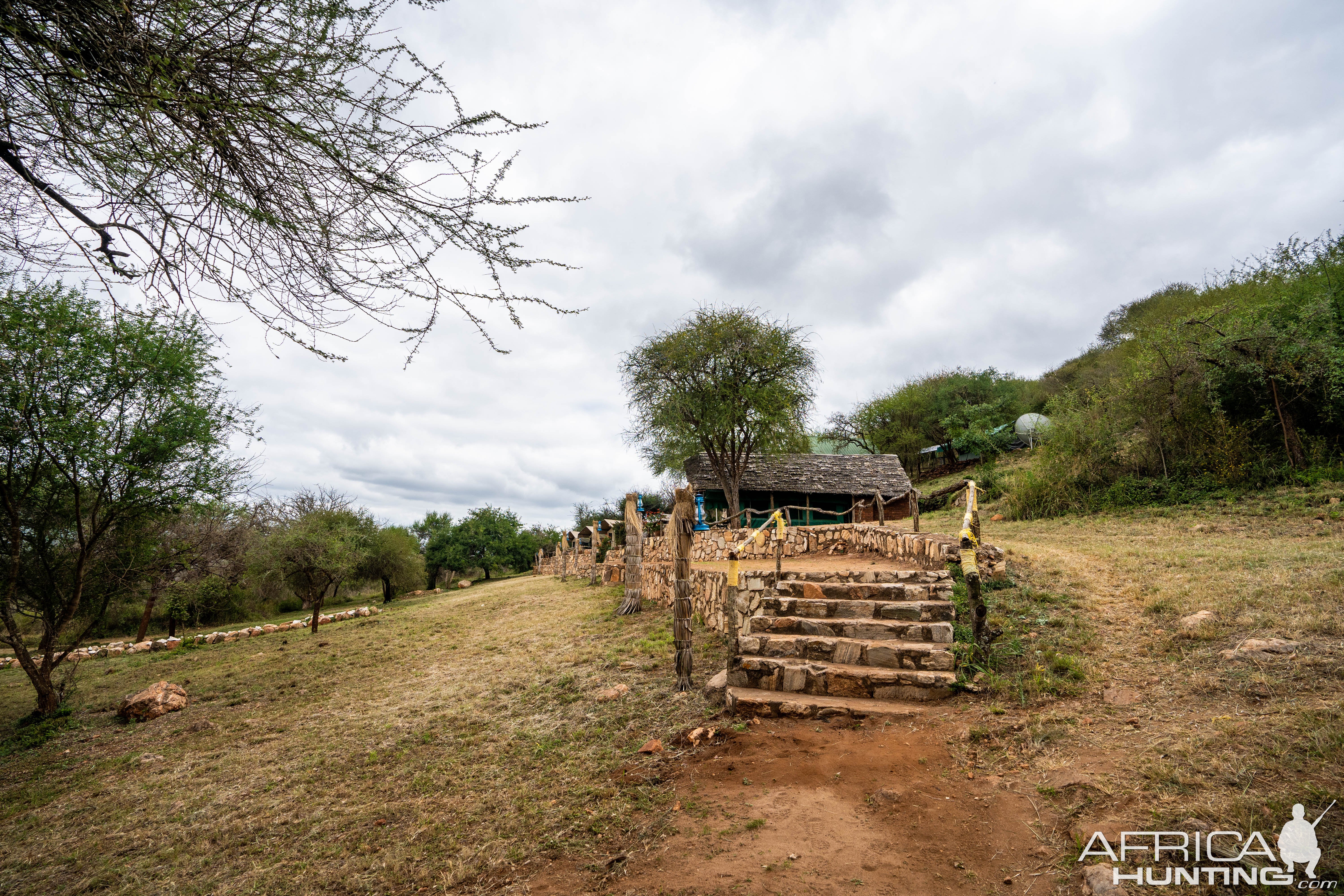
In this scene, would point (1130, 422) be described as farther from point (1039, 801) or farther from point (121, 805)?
point (121, 805)

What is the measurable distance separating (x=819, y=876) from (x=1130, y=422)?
705 inches

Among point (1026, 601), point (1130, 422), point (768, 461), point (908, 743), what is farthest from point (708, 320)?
point (908, 743)

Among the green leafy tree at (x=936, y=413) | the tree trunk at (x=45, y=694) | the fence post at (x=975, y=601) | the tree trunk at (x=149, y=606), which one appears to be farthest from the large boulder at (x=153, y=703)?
the green leafy tree at (x=936, y=413)

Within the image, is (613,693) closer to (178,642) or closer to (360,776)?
A: (360,776)

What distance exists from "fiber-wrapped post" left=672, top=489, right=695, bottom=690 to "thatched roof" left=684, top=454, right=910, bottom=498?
16.2 metres

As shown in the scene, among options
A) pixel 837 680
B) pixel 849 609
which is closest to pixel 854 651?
pixel 837 680

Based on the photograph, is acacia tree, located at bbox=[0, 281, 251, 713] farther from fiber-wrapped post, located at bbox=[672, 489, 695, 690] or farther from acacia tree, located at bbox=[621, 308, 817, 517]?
acacia tree, located at bbox=[621, 308, 817, 517]

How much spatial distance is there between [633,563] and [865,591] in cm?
732

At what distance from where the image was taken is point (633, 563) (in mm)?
13352

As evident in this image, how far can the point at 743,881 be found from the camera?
3.04 meters

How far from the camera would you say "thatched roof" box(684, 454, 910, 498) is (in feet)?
77.6

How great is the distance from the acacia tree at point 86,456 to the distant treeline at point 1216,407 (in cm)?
2006
